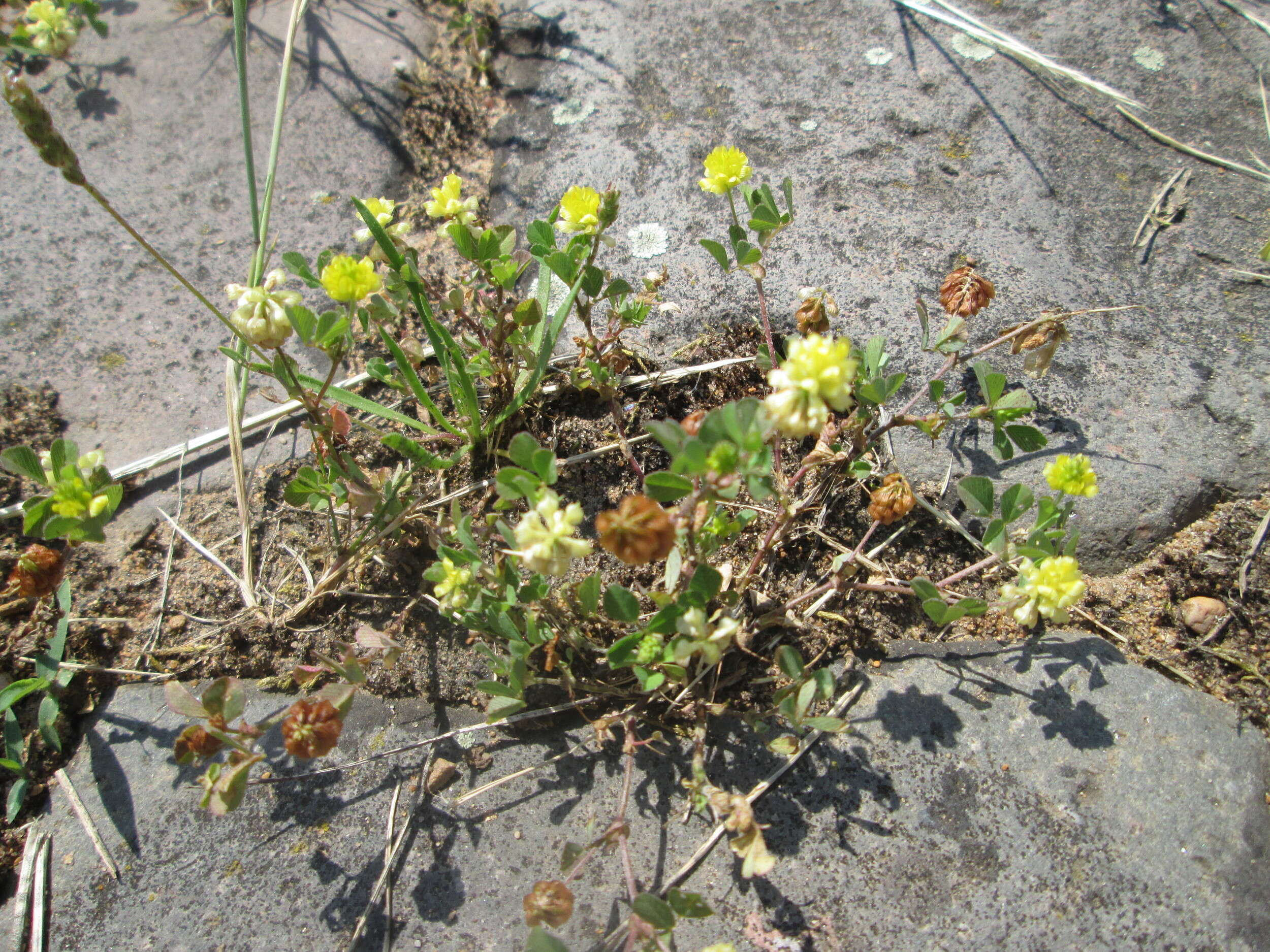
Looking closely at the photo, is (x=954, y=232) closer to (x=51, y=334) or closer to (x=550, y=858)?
(x=550, y=858)

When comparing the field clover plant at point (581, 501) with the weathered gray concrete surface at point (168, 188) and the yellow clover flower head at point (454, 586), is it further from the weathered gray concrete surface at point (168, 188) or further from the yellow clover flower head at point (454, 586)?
the weathered gray concrete surface at point (168, 188)

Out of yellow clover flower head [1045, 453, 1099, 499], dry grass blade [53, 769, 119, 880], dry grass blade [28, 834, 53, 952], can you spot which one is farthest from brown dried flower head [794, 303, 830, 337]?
dry grass blade [28, 834, 53, 952]

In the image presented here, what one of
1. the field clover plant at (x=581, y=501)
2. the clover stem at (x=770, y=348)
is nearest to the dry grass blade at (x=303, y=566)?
the field clover plant at (x=581, y=501)

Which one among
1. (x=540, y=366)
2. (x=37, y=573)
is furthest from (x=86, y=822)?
(x=540, y=366)

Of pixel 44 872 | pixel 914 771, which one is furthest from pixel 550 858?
pixel 44 872

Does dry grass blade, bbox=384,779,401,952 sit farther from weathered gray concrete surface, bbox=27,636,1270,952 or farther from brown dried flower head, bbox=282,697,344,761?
brown dried flower head, bbox=282,697,344,761

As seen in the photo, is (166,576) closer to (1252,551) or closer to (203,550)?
(203,550)

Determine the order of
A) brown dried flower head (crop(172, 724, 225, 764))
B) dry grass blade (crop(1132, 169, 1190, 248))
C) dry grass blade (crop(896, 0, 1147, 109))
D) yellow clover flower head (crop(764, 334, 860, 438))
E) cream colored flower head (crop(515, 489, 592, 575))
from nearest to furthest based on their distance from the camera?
yellow clover flower head (crop(764, 334, 860, 438)) → cream colored flower head (crop(515, 489, 592, 575)) → brown dried flower head (crop(172, 724, 225, 764)) → dry grass blade (crop(1132, 169, 1190, 248)) → dry grass blade (crop(896, 0, 1147, 109))
